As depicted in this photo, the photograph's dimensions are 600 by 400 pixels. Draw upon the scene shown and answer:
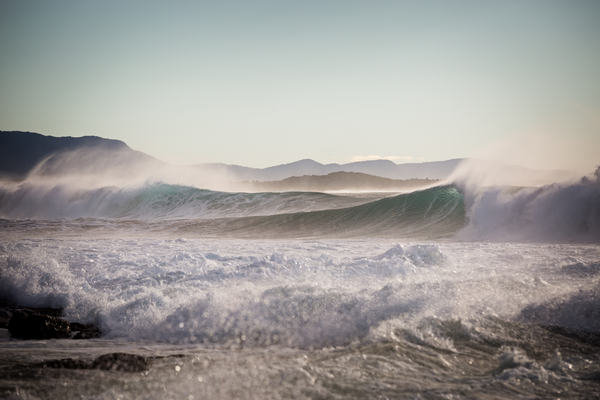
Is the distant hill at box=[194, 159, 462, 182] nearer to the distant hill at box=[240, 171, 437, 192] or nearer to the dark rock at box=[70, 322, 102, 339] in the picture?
the distant hill at box=[240, 171, 437, 192]

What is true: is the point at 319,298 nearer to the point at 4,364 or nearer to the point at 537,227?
the point at 4,364

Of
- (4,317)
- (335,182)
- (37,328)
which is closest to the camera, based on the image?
(37,328)

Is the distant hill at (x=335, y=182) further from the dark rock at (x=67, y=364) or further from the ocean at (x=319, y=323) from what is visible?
the dark rock at (x=67, y=364)

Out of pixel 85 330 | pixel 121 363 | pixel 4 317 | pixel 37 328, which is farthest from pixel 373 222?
pixel 121 363

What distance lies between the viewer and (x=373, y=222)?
1380 centimetres

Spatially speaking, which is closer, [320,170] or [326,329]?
[326,329]

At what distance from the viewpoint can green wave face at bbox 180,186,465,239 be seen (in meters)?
12.2

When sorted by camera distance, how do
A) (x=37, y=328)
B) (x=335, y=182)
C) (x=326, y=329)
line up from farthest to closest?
(x=335, y=182), (x=37, y=328), (x=326, y=329)

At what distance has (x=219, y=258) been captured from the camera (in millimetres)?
6613

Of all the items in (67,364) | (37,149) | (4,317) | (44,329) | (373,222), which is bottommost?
(4,317)

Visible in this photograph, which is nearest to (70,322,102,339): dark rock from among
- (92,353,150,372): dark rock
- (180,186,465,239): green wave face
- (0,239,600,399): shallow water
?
(0,239,600,399): shallow water

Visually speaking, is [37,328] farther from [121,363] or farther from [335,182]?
[335,182]

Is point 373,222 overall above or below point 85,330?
above

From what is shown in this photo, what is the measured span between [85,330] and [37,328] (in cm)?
41
